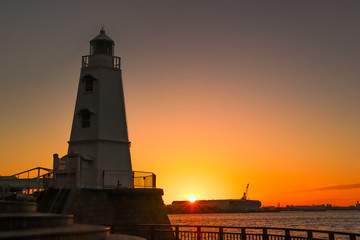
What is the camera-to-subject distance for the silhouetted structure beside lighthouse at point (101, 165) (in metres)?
30.2

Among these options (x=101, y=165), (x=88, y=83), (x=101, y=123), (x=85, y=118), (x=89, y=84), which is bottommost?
(x=101, y=165)

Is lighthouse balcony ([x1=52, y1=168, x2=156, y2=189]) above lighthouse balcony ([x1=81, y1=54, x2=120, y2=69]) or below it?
below

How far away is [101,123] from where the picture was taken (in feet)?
116

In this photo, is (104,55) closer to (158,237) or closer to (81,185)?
(81,185)

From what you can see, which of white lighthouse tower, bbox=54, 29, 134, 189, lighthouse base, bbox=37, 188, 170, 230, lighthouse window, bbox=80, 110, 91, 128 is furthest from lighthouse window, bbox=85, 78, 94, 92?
lighthouse base, bbox=37, 188, 170, 230

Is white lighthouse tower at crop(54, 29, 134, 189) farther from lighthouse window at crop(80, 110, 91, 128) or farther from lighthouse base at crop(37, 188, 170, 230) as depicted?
lighthouse base at crop(37, 188, 170, 230)

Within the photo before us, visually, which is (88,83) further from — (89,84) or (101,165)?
(101,165)

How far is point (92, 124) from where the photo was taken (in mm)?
35438

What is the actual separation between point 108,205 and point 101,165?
4123 mm

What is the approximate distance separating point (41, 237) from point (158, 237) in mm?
16270

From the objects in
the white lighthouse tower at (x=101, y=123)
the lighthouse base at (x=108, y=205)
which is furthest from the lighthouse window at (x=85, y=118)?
the lighthouse base at (x=108, y=205)

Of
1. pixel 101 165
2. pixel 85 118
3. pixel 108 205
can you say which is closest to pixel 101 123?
pixel 85 118

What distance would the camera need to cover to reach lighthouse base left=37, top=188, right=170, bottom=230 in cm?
2917

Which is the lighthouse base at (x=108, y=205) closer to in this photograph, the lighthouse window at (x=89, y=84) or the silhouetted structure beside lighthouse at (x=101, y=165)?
the silhouetted structure beside lighthouse at (x=101, y=165)
